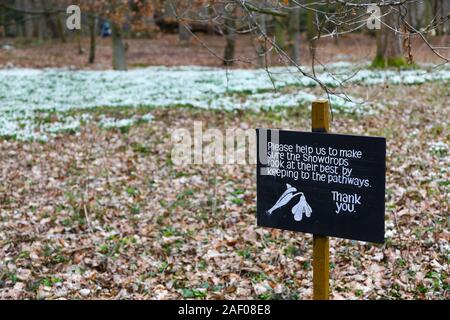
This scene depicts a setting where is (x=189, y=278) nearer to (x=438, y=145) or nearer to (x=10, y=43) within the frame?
(x=438, y=145)

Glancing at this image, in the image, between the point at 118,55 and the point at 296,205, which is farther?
the point at 118,55

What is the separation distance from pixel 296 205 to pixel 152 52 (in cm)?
3503

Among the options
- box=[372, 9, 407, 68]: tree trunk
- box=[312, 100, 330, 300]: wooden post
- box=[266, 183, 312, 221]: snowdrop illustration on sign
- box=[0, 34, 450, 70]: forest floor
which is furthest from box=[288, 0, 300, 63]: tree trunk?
box=[266, 183, 312, 221]: snowdrop illustration on sign

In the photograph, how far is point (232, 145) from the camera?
38.3 feet

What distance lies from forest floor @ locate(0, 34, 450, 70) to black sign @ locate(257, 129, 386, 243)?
2085 cm

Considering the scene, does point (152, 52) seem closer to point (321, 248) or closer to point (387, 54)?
point (387, 54)

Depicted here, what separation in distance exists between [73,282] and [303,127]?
731 centimetres

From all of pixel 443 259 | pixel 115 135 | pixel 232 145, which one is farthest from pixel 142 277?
pixel 115 135

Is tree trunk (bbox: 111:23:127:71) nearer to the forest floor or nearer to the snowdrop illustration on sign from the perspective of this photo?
the forest floor

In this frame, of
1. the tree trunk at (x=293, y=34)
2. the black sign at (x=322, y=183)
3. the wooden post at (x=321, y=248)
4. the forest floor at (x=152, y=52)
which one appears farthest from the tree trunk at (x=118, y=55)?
the wooden post at (x=321, y=248)

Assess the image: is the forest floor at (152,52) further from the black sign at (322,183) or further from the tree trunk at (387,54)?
the black sign at (322,183)

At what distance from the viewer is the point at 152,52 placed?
3803 centimetres

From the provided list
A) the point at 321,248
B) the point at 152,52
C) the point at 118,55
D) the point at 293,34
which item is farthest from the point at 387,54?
the point at 152,52

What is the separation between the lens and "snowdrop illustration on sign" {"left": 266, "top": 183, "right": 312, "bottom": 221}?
4.29 metres
